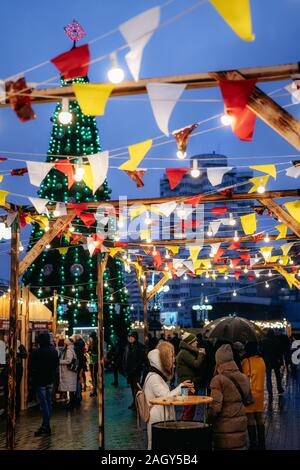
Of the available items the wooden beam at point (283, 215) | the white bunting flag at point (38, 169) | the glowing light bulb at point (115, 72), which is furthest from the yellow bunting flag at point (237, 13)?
the wooden beam at point (283, 215)

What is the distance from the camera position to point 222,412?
5953mm

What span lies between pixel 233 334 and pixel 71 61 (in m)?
6.75

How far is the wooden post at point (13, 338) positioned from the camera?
8367mm

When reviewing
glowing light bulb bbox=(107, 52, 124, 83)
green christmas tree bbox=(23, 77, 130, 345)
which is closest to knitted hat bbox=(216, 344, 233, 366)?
glowing light bulb bbox=(107, 52, 124, 83)

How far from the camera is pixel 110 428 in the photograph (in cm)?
1033

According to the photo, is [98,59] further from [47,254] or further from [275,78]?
[47,254]

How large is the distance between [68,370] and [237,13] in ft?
36.8

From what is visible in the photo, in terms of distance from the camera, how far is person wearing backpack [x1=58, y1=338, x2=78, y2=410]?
1335 cm

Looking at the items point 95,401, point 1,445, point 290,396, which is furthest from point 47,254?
point 1,445

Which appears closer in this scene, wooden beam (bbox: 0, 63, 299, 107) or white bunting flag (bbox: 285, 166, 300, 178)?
wooden beam (bbox: 0, 63, 299, 107)

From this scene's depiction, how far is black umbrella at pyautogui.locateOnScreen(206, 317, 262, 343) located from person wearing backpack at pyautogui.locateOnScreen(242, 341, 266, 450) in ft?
5.82

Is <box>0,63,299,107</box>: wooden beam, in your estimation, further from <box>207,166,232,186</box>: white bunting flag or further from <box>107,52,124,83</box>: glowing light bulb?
<box>207,166,232,186</box>: white bunting flag

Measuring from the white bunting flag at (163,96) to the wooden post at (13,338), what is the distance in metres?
5.17

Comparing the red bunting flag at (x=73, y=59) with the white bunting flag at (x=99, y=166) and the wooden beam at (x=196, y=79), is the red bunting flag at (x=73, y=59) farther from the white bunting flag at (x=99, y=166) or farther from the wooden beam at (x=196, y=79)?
the white bunting flag at (x=99, y=166)
